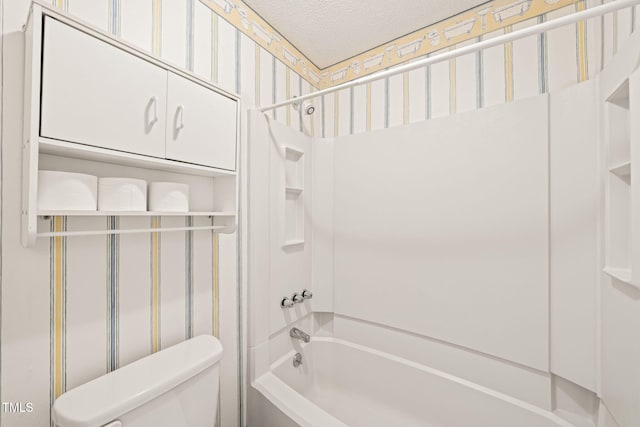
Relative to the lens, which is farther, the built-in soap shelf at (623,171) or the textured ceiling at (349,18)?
the textured ceiling at (349,18)

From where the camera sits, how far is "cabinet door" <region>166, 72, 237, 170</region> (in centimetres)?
95

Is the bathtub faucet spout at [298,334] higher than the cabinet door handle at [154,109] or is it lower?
lower

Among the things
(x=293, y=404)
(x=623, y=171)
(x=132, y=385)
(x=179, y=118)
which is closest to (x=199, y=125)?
Answer: (x=179, y=118)

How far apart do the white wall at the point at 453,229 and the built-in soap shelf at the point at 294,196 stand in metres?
0.27

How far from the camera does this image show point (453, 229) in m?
1.44

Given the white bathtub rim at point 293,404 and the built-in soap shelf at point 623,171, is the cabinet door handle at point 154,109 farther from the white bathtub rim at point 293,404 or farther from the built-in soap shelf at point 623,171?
the built-in soap shelf at point 623,171

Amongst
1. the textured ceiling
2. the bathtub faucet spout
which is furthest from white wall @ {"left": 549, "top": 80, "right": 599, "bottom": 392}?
the bathtub faucet spout


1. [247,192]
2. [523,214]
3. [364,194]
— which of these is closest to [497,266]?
[523,214]

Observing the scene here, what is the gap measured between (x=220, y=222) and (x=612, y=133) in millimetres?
1669

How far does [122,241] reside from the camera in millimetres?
958

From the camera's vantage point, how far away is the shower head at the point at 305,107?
180 centimetres

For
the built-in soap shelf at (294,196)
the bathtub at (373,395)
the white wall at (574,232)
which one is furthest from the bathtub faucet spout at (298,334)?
the white wall at (574,232)

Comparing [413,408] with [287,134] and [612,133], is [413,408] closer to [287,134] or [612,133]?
[612,133]

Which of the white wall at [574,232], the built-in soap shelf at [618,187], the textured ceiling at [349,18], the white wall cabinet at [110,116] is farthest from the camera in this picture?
the textured ceiling at [349,18]
